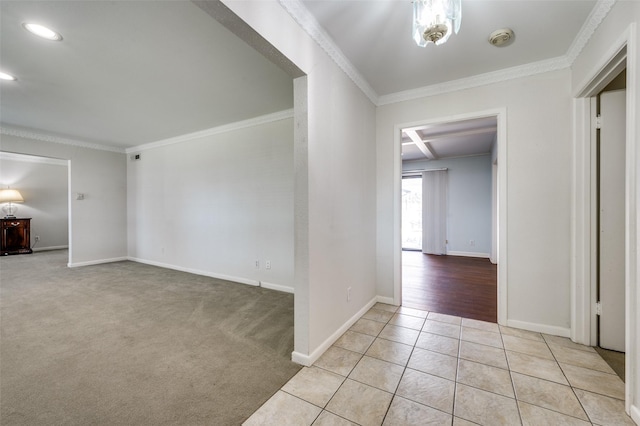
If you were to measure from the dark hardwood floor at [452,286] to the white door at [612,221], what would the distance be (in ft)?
2.77

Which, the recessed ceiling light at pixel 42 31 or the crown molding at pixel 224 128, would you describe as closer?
the recessed ceiling light at pixel 42 31

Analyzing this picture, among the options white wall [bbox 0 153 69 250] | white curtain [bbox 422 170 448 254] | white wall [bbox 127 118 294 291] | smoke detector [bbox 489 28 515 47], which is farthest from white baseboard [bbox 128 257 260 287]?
white curtain [bbox 422 170 448 254]

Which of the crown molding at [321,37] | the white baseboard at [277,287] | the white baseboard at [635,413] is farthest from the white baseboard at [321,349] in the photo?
the crown molding at [321,37]

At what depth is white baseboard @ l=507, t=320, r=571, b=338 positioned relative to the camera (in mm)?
2295

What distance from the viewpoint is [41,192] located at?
741cm

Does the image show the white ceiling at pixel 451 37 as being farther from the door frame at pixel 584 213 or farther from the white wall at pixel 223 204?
the white wall at pixel 223 204

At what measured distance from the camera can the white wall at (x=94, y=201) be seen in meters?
5.15

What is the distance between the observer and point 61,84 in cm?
284

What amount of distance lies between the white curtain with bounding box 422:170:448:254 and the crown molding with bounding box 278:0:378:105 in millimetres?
4943

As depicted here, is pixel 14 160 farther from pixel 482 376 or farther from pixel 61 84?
pixel 482 376

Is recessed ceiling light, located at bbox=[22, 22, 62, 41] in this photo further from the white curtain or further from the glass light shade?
the glass light shade

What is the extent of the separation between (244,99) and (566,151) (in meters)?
3.44

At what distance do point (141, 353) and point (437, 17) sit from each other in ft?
10.3

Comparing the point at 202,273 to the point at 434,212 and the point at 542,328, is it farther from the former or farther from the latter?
the point at 434,212
